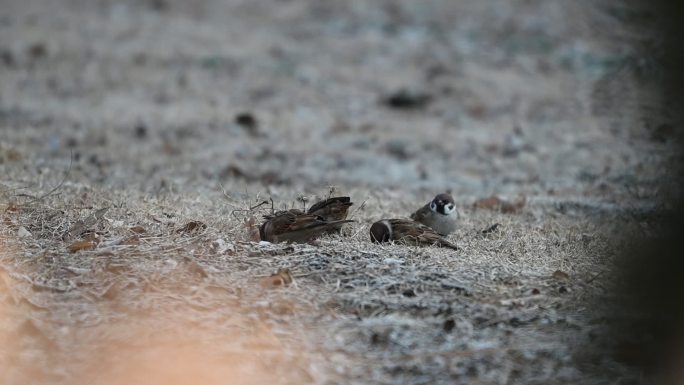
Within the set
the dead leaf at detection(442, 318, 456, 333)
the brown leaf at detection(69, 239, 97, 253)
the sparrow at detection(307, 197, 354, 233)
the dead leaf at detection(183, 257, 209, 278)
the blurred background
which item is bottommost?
the dead leaf at detection(442, 318, 456, 333)

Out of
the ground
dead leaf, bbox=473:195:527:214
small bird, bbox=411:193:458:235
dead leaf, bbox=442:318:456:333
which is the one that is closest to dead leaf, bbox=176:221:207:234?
the ground

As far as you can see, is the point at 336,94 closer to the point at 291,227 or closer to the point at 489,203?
the point at 489,203

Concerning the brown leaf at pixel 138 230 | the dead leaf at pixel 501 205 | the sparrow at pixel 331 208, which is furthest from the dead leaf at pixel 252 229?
the dead leaf at pixel 501 205

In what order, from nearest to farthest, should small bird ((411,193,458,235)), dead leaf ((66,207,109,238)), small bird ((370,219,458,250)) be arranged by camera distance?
dead leaf ((66,207,109,238)) → small bird ((370,219,458,250)) → small bird ((411,193,458,235))

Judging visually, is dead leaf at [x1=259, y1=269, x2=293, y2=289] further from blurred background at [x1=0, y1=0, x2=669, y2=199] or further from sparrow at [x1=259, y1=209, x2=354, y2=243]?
blurred background at [x1=0, y1=0, x2=669, y2=199]

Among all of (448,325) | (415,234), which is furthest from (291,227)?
(448,325)

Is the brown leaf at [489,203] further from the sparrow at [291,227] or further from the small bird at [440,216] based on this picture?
the sparrow at [291,227]

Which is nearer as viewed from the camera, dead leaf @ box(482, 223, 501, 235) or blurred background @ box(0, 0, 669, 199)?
dead leaf @ box(482, 223, 501, 235)
